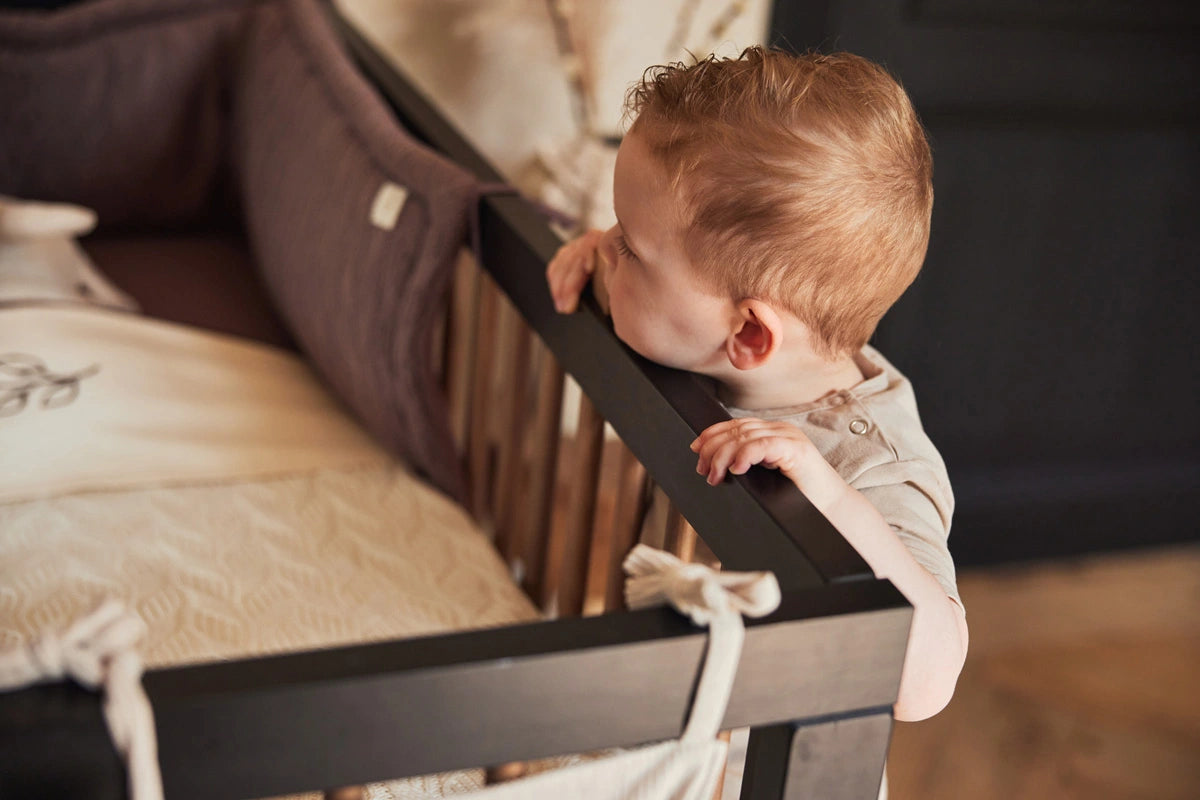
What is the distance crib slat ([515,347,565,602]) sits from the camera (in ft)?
3.45

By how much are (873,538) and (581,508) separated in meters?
0.38

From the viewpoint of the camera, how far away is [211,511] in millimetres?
1088

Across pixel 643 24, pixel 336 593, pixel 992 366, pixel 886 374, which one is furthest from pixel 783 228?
pixel 992 366

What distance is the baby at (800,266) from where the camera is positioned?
648 mm

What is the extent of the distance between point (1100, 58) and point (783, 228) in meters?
1.40

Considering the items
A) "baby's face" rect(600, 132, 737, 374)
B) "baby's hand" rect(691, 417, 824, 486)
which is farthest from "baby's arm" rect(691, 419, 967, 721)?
"baby's face" rect(600, 132, 737, 374)

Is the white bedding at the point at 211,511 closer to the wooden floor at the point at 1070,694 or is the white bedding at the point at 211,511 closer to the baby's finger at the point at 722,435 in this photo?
the baby's finger at the point at 722,435

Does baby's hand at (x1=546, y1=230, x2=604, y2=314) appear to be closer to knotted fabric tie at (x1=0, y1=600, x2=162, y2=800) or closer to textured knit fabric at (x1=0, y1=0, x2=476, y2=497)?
textured knit fabric at (x1=0, y1=0, x2=476, y2=497)

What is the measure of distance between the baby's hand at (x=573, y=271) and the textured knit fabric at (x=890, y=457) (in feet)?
0.52

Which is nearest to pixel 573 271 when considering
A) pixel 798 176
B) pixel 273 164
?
pixel 798 176

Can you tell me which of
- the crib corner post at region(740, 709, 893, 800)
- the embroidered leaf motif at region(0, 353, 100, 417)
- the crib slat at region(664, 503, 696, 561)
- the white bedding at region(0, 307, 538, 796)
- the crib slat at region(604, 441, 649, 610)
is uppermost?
the crib corner post at region(740, 709, 893, 800)

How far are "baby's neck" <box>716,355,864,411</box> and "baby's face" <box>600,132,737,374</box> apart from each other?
4 centimetres

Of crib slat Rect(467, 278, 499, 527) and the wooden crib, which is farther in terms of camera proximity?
crib slat Rect(467, 278, 499, 527)

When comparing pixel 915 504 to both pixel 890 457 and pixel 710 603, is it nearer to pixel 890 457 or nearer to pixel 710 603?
pixel 890 457
